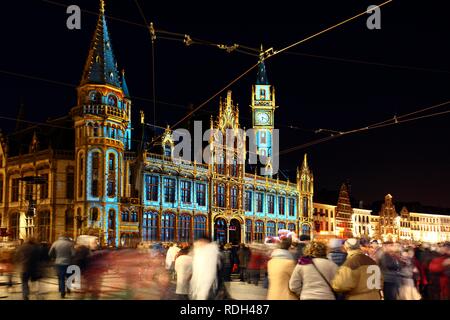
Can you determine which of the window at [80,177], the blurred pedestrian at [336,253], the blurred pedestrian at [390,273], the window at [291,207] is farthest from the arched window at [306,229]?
the blurred pedestrian at [336,253]

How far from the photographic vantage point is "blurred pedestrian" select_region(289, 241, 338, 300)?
7.79m

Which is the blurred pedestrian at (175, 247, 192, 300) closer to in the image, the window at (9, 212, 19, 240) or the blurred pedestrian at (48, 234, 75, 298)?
the blurred pedestrian at (48, 234, 75, 298)

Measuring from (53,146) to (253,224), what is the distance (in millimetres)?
23021

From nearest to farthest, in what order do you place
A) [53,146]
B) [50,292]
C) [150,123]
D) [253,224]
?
[50,292] < [53,146] < [150,123] < [253,224]

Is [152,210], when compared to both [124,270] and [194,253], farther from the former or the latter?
[194,253]

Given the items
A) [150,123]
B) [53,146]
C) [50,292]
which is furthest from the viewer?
[150,123]

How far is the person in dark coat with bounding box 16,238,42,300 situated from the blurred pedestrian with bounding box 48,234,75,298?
0.52m

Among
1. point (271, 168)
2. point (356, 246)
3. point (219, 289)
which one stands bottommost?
point (219, 289)

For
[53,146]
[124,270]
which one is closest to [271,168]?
[53,146]

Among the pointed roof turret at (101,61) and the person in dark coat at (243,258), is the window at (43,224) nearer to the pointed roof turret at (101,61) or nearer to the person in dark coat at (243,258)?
the pointed roof turret at (101,61)

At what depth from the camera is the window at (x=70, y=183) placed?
141ft

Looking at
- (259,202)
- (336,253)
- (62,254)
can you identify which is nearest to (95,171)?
(259,202)

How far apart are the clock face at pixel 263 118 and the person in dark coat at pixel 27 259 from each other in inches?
2145
